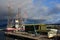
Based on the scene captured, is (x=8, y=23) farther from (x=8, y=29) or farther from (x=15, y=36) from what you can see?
(x=15, y=36)

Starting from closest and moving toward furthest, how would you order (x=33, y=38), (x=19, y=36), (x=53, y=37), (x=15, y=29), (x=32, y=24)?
(x=53, y=37), (x=33, y=38), (x=19, y=36), (x=32, y=24), (x=15, y=29)

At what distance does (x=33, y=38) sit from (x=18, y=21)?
5418 mm

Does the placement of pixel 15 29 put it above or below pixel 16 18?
below

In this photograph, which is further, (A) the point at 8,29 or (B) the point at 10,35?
(A) the point at 8,29

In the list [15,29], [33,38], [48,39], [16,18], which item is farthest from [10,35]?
[48,39]

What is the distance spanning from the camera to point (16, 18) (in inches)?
702

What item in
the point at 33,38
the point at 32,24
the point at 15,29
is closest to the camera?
the point at 33,38

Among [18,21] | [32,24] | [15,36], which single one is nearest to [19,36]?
[15,36]

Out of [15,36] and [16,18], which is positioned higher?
[16,18]

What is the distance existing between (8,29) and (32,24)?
316 centimetres

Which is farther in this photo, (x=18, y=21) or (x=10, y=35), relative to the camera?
(x=18, y=21)

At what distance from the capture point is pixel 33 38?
12.6 metres

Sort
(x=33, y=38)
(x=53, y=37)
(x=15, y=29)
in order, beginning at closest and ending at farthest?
(x=53, y=37), (x=33, y=38), (x=15, y=29)

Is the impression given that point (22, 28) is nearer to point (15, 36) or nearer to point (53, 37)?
point (15, 36)
